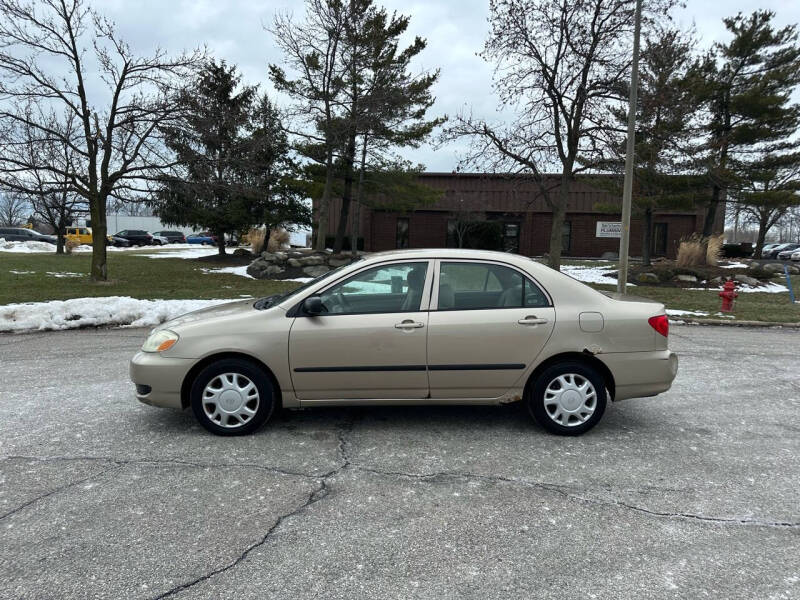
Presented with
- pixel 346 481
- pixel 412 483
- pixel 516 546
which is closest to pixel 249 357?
pixel 346 481

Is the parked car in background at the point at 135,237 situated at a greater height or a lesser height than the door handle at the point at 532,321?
greater

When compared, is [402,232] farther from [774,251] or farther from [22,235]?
[22,235]

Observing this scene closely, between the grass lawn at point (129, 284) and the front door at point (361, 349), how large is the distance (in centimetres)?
977

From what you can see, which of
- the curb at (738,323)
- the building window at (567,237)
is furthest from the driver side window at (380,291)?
the building window at (567,237)

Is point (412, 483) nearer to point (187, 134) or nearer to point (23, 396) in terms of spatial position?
point (23, 396)

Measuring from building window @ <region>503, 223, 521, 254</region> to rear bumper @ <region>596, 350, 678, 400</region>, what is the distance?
32.9 meters

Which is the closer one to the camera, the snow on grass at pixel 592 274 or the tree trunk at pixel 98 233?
the tree trunk at pixel 98 233

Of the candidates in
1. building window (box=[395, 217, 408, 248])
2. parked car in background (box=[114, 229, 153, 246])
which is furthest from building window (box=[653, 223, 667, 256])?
parked car in background (box=[114, 229, 153, 246])

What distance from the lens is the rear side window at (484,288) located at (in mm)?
4523

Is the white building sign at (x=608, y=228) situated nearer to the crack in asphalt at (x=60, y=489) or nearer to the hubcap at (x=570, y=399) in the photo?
the hubcap at (x=570, y=399)

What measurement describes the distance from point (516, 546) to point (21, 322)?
9643 millimetres

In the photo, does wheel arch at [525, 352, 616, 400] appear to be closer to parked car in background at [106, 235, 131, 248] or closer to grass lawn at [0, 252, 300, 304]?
grass lawn at [0, 252, 300, 304]

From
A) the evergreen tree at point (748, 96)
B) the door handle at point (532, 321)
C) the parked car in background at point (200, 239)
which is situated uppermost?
the evergreen tree at point (748, 96)

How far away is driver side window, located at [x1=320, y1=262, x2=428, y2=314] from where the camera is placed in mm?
4496
